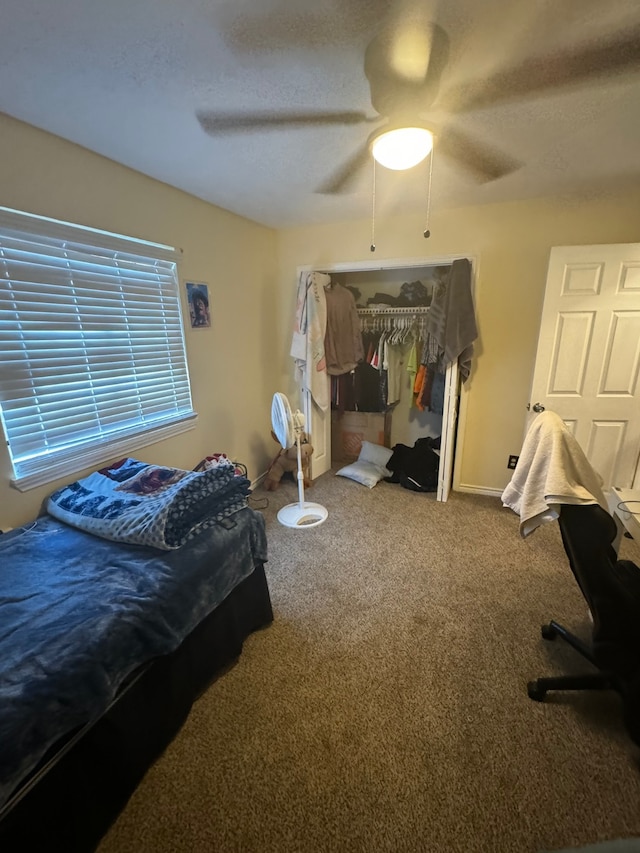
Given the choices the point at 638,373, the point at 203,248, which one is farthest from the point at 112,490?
the point at 638,373

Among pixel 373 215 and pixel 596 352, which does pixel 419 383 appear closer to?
pixel 596 352

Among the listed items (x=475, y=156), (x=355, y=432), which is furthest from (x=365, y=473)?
(x=475, y=156)

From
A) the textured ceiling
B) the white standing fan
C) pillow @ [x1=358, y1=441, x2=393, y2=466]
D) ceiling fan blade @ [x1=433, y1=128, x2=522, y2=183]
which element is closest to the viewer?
the textured ceiling

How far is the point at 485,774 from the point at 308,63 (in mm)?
2471

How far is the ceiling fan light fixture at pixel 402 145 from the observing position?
1.33m

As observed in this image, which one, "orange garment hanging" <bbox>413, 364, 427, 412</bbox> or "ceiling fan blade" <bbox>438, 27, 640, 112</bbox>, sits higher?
"ceiling fan blade" <bbox>438, 27, 640, 112</bbox>

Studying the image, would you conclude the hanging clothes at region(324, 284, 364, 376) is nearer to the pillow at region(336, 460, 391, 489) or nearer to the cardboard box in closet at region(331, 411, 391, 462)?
the cardboard box in closet at region(331, 411, 391, 462)

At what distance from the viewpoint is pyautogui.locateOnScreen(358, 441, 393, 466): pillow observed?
376 centimetres

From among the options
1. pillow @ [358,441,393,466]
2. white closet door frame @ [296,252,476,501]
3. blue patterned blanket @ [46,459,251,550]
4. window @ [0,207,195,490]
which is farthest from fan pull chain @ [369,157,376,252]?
pillow @ [358,441,393,466]

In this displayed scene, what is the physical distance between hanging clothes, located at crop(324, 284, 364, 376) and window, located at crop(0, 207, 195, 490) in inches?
56.2

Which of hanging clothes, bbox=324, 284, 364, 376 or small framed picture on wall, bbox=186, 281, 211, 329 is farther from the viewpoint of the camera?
hanging clothes, bbox=324, 284, 364, 376

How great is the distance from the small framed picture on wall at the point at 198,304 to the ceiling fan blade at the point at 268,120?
3.57ft

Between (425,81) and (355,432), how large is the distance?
9.99ft

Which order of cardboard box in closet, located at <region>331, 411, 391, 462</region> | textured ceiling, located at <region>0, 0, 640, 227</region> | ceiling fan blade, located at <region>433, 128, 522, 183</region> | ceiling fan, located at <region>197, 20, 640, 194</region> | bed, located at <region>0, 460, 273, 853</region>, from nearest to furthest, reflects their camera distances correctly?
1. bed, located at <region>0, 460, 273, 853</region>
2. textured ceiling, located at <region>0, 0, 640, 227</region>
3. ceiling fan, located at <region>197, 20, 640, 194</region>
4. ceiling fan blade, located at <region>433, 128, 522, 183</region>
5. cardboard box in closet, located at <region>331, 411, 391, 462</region>
